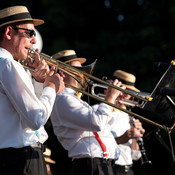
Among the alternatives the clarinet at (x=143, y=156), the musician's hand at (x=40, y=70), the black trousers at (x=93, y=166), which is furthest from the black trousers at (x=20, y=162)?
the clarinet at (x=143, y=156)

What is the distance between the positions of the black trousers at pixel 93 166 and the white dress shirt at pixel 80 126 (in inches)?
2.1

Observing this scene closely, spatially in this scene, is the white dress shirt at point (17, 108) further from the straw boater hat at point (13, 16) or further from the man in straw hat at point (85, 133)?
the man in straw hat at point (85, 133)

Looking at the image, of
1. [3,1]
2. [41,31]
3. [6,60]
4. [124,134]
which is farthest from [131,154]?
[3,1]

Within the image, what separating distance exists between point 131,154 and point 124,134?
0.77m

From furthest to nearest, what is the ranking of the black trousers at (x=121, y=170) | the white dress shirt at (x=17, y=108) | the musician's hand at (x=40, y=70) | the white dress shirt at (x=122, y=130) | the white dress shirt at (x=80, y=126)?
the black trousers at (x=121, y=170) → the white dress shirt at (x=122, y=130) → the white dress shirt at (x=80, y=126) → the musician's hand at (x=40, y=70) → the white dress shirt at (x=17, y=108)

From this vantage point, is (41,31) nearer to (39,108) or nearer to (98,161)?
(98,161)

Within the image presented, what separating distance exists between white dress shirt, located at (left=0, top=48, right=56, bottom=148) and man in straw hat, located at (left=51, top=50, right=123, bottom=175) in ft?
Answer: 4.07

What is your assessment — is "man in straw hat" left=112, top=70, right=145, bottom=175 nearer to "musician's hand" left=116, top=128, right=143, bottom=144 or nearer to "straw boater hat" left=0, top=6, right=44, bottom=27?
"musician's hand" left=116, top=128, right=143, bottom=144

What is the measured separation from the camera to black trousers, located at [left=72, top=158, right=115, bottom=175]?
412 cm

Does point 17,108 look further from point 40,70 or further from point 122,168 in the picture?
point 122,168

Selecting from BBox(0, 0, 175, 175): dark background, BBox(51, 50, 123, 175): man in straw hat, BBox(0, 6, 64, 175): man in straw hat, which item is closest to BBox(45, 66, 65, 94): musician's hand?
BBox(0, 6, 64, 175): man in straw hat

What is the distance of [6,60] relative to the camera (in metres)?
2.88

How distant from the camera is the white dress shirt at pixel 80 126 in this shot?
409 centimetres

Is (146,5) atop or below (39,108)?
atop
